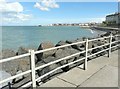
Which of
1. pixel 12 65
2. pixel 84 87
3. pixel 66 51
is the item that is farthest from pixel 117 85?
pixel 12 65

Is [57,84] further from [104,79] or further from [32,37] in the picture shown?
[32,37]

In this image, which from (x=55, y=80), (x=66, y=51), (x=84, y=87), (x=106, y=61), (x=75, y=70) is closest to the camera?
(x=84, y=87)

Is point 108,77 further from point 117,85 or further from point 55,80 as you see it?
point 55,80

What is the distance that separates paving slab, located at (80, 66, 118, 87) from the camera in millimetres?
3992

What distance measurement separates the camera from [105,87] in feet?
12.6

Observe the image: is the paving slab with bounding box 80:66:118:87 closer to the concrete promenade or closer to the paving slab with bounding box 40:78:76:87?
the concrete promenade

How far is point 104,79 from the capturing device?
4.31 m

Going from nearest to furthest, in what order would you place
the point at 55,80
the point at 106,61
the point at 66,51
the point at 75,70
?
the point at 55,80 → the point at 75,70 → the point at 106,61 → the point at 66,51

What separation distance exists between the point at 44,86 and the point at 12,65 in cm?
527

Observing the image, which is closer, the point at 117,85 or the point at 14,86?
the point at 117,85

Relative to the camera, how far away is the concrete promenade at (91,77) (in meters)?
4.00

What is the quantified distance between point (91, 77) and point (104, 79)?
0.34 metres

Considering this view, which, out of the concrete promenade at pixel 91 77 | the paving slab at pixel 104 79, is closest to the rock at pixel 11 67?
the concrete promenade at pixel 91 77

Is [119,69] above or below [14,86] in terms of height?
above
